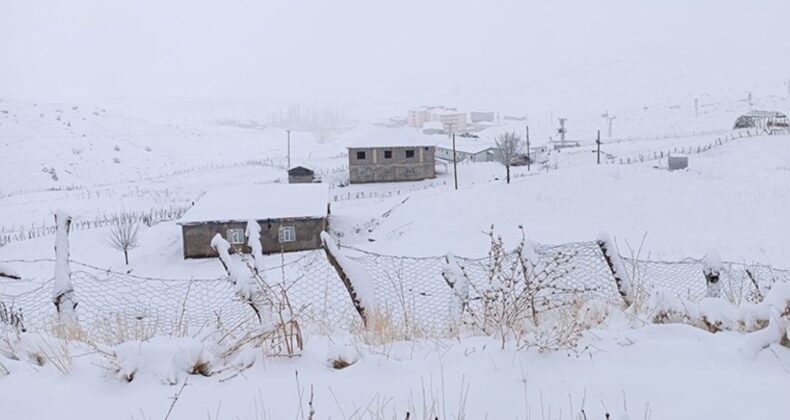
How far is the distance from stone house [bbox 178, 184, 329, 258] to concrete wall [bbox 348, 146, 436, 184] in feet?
35.9

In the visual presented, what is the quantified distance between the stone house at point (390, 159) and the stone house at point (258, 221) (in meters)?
10.9

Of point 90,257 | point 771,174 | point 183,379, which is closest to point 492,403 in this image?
point 183,379

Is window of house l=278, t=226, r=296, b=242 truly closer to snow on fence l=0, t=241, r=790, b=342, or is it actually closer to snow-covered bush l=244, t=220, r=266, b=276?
snow on fence l=0, t=241, r=790, b=342

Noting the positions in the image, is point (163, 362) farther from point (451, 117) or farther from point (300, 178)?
point (451, 117)

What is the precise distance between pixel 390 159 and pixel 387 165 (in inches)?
12.9

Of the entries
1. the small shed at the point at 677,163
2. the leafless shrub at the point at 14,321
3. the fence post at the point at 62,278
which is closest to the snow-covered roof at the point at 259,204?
the small shed at the point at 677,163

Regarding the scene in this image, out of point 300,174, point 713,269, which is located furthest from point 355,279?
point 300,174

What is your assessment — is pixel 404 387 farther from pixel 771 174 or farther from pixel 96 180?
pixel 96 180

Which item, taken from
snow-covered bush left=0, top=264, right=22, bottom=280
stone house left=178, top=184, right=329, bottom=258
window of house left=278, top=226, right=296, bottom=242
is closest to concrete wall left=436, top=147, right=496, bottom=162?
stone house left=178, top=184, right=329, bottom=258

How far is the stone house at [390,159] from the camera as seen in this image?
30469 millimetres

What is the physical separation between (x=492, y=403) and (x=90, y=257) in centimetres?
1797

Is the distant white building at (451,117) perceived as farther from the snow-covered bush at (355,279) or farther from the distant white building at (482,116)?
the snow-covered bush at (355,279)

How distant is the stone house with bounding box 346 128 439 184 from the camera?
30.5m

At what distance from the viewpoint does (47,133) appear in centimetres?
3947
